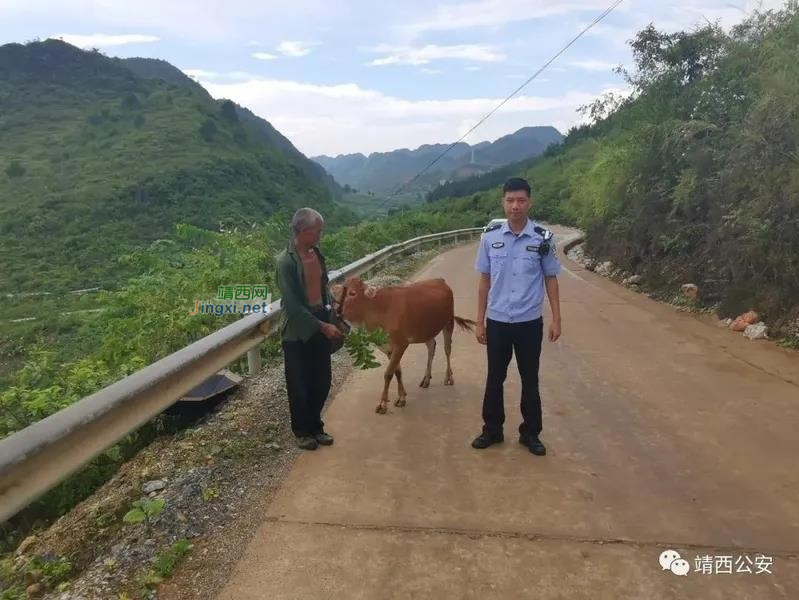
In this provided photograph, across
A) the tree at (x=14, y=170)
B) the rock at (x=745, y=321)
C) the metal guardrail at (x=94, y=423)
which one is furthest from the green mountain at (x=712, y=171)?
the tree at (x=14, y=170)

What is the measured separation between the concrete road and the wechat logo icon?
4cm

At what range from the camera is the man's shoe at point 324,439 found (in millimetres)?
4582

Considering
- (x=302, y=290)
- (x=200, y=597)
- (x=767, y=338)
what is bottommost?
(x=767, y=338)

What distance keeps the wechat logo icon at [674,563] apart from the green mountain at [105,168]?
1871 inches

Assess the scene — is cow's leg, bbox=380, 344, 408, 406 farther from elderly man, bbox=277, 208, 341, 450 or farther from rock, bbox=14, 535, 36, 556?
rock, bbox=14, 535, 36, 556

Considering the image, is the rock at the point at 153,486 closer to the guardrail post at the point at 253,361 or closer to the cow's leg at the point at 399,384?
the cow's leg at the point at 399,384

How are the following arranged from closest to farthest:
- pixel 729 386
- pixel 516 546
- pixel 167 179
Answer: pixel 516 546 → pixel 729 386 → pixel 167 179

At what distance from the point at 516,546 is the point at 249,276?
6.08 metres

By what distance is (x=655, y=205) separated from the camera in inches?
556

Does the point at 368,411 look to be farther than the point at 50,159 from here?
No

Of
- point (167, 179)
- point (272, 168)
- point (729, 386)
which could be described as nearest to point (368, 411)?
point (729, 386)

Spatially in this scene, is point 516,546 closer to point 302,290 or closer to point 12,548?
point 302,290

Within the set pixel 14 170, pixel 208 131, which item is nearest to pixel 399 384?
pixel 14 170

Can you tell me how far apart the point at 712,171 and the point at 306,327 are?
991 centimetres
